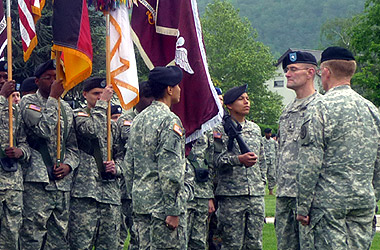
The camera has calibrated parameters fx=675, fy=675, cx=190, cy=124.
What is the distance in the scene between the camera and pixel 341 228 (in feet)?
19.4

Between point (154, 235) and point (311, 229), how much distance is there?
55.6 inches

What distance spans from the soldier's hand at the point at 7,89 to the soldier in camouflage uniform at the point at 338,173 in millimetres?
3223

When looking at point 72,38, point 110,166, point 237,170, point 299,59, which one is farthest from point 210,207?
point 72,38

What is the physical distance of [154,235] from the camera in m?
6.13

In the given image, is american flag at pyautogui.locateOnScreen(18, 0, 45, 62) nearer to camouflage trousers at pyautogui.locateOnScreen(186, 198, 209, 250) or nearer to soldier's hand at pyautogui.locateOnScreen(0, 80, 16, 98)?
soldier's hand at pyautogui.locateOnScreen(0, 80, 16, 98)

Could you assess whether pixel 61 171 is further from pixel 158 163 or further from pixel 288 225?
pixel 288 225

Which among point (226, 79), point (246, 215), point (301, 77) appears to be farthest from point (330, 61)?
point (226, 79)

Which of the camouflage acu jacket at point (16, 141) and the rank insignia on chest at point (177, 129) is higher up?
the rank insignia on chest at point (177, 129)

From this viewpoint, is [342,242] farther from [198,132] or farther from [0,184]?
[0,184]

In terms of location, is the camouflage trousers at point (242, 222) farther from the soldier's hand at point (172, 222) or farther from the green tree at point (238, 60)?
the green tree at point (238, 60)

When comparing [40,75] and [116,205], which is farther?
[116,205]

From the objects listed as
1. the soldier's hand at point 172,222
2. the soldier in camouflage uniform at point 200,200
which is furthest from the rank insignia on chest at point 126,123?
the soldier's hand at point 172,222

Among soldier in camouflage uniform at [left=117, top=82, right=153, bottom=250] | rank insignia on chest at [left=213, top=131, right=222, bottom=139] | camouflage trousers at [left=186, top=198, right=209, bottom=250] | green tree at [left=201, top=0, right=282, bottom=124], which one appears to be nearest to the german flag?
soldier in camouflage uniform at [left=117, top=82, right=153, bottom=250]

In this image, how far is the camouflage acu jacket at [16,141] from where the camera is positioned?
734 centimetres
